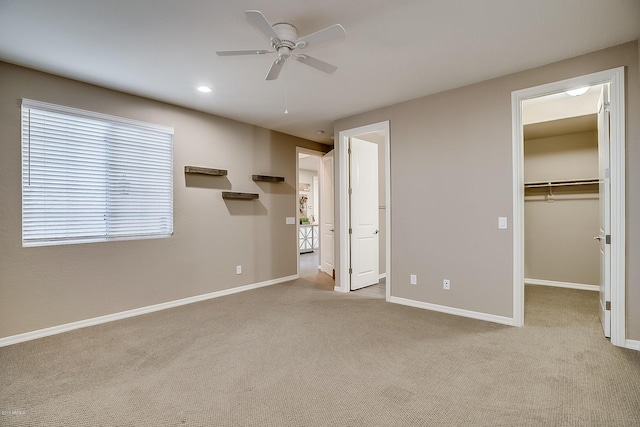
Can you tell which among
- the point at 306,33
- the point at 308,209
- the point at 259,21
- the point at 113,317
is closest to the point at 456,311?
the point at 306,33

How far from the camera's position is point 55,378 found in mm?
2262

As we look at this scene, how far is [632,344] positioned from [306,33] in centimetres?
381

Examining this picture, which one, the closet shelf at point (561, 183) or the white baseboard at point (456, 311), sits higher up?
A: the closet shelf at point (561, 183)

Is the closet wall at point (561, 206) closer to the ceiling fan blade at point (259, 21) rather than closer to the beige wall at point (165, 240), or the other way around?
the beige wall at point (165, 240)

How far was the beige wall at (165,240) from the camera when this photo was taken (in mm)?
2914

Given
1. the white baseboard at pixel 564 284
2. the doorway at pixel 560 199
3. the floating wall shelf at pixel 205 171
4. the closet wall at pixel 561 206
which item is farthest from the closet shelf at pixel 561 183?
the floating wall shelf at pixel 205 171

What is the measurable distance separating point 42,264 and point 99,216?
0.69m

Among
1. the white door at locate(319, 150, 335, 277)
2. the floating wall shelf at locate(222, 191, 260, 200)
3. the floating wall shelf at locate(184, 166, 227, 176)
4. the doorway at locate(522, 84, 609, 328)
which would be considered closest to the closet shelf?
the doorway at locate(522, 84, 609, 328)

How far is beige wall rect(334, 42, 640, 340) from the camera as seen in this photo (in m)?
2.63

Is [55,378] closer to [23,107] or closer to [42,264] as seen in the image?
[42,264]

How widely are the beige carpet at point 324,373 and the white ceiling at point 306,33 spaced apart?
2636mm

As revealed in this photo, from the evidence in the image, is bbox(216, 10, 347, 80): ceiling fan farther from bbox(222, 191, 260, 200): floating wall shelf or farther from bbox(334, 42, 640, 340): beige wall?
bbox(222, 191, 260, 200): floating wall shelf

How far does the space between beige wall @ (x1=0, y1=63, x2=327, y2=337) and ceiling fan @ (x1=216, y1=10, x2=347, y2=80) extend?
2.17 meters

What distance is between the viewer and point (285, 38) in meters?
2.29
